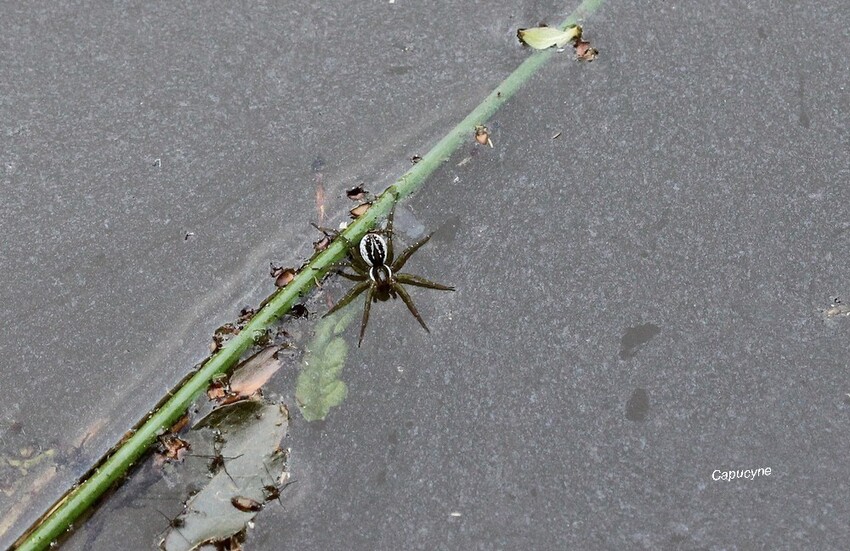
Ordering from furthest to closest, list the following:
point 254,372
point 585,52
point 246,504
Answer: point 585,52 < point 254,372 < point 246,504

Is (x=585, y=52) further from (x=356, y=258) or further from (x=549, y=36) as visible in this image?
(x=356, y=258)

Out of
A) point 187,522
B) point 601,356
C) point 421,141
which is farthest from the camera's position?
point 421,141

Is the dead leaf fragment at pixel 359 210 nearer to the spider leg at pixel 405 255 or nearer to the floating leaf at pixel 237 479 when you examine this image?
the spider leg at pixel 405 255

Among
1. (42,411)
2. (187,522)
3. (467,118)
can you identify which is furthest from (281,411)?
(467,118)

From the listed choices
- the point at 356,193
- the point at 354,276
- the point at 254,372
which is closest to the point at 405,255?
the point at 354,276

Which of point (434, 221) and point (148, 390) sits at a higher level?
point (148, 390)

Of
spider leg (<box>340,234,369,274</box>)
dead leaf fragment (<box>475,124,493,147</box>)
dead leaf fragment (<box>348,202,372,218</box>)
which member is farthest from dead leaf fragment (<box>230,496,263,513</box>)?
dead leaf fragment (<box>475,124,493,147</box>)

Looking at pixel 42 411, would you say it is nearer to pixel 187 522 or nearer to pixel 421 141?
pixel 187 522
